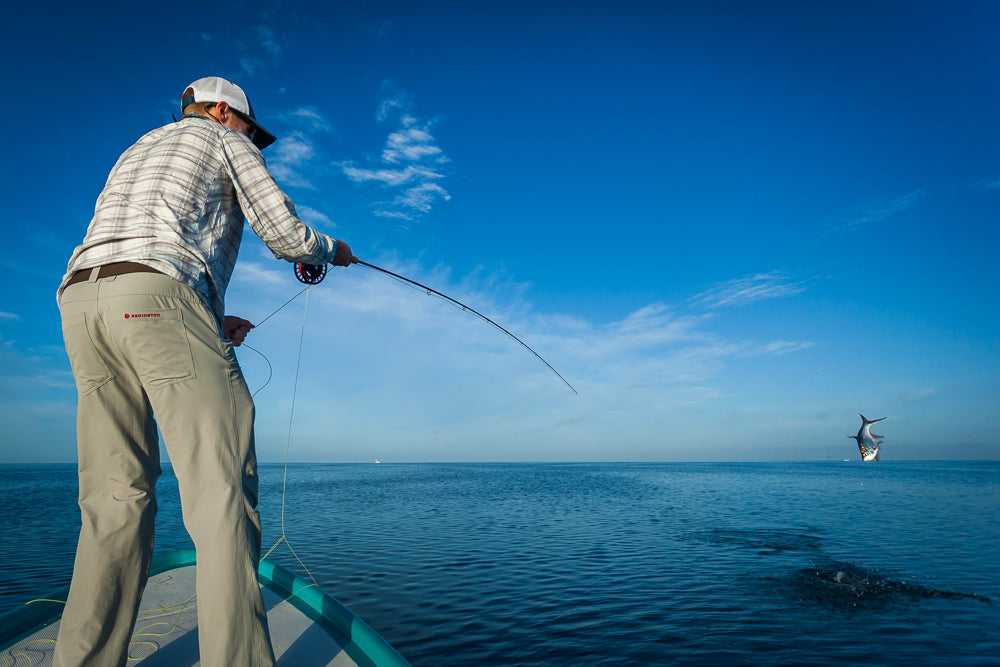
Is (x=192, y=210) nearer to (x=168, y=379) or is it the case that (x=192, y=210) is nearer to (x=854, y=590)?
(x=168, y=379)

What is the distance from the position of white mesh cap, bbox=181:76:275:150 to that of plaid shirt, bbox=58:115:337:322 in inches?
8.8

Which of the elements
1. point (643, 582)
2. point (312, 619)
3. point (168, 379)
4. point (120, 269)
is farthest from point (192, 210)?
point (643, 582)

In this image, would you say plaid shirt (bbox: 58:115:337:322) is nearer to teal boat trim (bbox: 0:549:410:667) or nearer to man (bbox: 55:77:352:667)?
man (bbox: 55:77:352:667)

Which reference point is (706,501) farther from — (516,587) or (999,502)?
(516,587)

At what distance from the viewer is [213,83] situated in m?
2.71

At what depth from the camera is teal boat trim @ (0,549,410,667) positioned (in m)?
2.54

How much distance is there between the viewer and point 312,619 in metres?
3.08

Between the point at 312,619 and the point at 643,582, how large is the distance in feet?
26.0

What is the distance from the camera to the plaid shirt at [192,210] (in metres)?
2.15

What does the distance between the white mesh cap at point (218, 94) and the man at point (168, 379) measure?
0.77ft

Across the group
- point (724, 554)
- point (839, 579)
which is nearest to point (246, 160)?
point (839, 579)

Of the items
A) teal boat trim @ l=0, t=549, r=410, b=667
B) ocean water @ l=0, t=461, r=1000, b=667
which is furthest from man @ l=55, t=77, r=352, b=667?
ocean water @ l=0, t=461, r=1000, b=667

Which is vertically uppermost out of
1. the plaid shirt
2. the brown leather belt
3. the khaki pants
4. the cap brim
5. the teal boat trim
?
the cap brim

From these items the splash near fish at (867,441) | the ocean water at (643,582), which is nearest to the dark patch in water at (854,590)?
the ocean water at (643,582)
